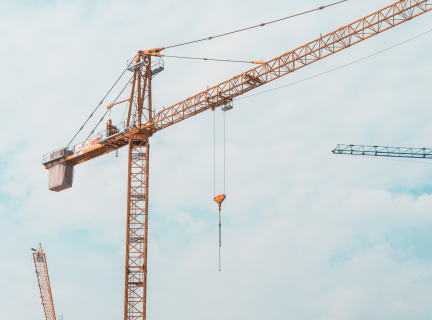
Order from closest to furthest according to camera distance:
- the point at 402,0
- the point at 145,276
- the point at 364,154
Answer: the point at 402,0, the point at 145,276, the point at 364,154

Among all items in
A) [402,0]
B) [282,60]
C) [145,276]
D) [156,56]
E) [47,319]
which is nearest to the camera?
[402,0]

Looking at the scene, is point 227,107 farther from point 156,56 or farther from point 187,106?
point 156,56

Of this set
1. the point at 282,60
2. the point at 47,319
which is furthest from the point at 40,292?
the point at 282,60

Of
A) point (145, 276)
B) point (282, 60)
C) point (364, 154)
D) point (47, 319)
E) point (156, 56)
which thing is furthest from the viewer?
point (364, 154)

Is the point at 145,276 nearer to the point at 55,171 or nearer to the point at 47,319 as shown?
the point at 55,171

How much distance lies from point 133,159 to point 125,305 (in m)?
18.3

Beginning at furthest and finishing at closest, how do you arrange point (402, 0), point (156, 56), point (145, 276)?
point (156, 56) < point (145, 276) < point (402, 0)

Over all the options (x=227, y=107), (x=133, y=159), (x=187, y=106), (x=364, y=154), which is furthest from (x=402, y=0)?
(x=364, y=154)

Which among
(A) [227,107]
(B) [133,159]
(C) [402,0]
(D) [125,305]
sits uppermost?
(C) [402,0]

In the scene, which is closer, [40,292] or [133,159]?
[133,159]

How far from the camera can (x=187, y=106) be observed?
69750mm

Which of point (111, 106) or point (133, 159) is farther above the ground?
point (111, 106)

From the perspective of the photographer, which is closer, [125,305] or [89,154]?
[125,305]

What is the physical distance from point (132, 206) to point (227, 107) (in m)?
17.4
